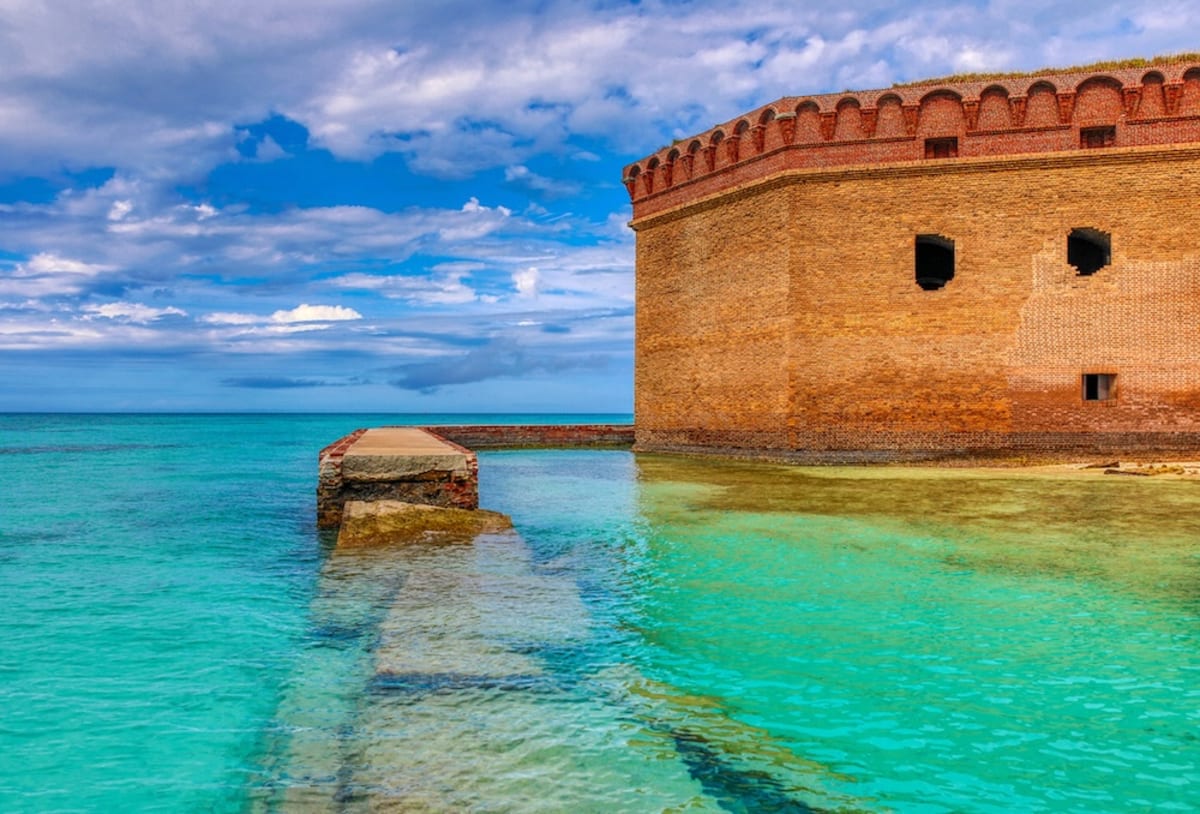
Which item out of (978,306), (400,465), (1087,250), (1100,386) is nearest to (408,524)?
(400,465)

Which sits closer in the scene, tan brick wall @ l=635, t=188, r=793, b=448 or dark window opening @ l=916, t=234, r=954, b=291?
tan brick wall @ l=635, t=188, r=793, b=448

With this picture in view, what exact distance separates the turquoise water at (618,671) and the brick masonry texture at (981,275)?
25.0 feet

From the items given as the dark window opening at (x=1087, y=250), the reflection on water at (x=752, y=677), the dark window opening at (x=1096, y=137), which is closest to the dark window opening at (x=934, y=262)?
the dark window opening at (x=1087, y=250)

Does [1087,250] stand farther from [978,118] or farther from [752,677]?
[752,677]

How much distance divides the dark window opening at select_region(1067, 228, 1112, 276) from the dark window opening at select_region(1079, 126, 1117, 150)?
5.20ft

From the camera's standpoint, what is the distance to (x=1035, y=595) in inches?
218

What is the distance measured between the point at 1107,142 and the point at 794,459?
8.19 metres

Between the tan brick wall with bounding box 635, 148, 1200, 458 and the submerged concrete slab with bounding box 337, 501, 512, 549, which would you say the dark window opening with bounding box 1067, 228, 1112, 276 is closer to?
the tan brick wall with bounding box 635, 148, 1200, 458

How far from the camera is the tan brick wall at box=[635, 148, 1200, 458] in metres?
15.4

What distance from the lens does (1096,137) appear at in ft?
51.6

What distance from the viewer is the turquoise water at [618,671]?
9.27 feet

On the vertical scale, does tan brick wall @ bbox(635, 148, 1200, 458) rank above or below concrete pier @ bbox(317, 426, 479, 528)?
above

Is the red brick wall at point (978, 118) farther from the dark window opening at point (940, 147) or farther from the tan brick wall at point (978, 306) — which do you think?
the tan brick wall at point (978, 306)

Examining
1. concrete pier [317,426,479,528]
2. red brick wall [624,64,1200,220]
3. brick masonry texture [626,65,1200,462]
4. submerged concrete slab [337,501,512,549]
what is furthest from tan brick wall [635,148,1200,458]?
submerged concrete slab [337,501,512,549]
